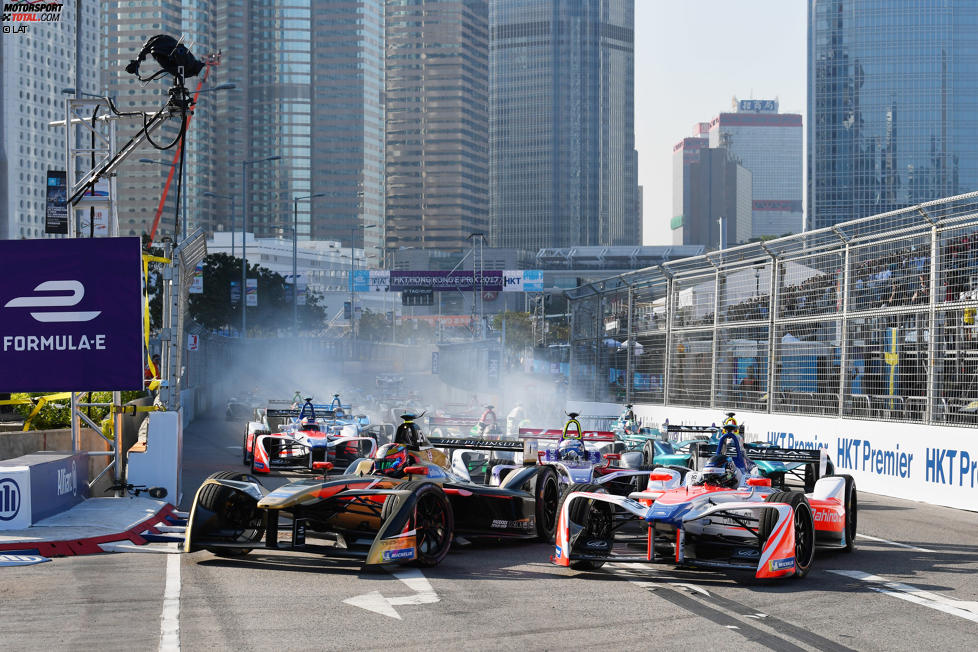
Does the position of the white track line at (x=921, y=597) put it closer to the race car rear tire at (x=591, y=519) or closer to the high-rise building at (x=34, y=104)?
the race car rear tire at (x=591, y=519)

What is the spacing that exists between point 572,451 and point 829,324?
25.0 feet

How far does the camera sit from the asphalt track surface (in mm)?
7617

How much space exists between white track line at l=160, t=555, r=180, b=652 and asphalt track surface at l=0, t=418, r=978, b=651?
2 centimetres

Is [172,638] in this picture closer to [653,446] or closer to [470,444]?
[470,444]

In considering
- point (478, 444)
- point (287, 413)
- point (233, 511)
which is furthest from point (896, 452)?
point (233, 511)

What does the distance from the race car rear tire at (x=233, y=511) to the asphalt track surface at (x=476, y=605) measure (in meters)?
0.19

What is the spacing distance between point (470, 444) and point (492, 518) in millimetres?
3019

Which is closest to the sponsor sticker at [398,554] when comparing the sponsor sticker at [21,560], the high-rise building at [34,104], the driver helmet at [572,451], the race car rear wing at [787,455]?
the sponsor sticker at [21,560]

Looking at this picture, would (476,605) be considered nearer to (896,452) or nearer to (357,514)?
(357,514)

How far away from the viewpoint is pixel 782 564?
989 cm

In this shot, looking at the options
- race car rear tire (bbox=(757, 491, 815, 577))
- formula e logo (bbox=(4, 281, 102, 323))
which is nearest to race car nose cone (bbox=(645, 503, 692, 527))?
race car rear tire (bbox=(757, 491, 815, 577))

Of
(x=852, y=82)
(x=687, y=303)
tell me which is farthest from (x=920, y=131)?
(x=687, y=303)

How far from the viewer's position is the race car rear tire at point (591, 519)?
10.5 m

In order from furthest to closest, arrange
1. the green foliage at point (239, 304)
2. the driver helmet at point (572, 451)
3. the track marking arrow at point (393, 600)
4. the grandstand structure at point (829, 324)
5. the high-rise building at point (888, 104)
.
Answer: the high-rise building at point (888, 104), the green foliage at point (239, 304), the grandstand structure at point (829, 324), the driver helmet at point (572, 451), the track marking arrow at point (393, 600)
